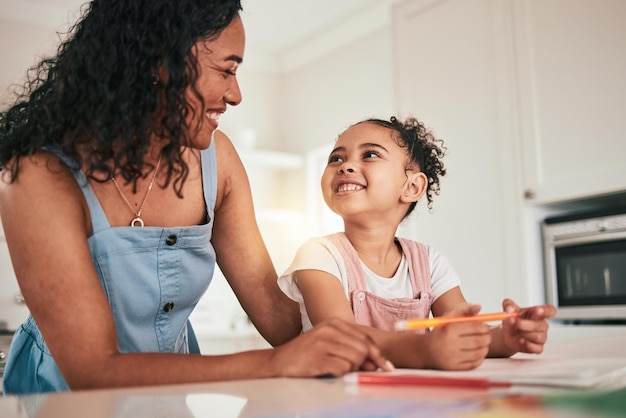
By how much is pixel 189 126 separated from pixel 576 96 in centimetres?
219

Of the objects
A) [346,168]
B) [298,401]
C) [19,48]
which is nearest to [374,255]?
[346,168]

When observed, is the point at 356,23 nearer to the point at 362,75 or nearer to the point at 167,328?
the point at 362,75

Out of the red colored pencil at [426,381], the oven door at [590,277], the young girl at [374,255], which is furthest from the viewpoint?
the oven door at [590,277]

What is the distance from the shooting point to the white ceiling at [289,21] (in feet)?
15.0

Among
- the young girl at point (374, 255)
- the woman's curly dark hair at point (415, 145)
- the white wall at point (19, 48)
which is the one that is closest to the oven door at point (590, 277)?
the woman's curly dark hair at point (415, 145)

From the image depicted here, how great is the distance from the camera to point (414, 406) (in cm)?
48

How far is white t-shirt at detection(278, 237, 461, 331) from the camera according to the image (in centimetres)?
129

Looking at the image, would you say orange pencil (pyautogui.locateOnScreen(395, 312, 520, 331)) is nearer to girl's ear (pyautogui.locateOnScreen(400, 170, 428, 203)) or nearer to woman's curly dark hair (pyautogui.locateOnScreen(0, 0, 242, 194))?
woman's curly dark hair (pyautogui.locateOnScreen(0, 0, 242, 194))

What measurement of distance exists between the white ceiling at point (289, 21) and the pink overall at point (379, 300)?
3090 mm

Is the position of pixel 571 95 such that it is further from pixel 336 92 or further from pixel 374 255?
pixel 336 92

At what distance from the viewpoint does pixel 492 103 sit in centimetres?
315

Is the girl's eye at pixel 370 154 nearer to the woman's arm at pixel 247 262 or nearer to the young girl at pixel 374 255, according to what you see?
A: the young girl at pixel 374 255

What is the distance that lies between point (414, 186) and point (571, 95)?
61.9 inches

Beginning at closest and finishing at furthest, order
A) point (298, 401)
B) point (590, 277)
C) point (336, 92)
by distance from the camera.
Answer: point (298, 401)
point (590, 277)
point (336, 92)
